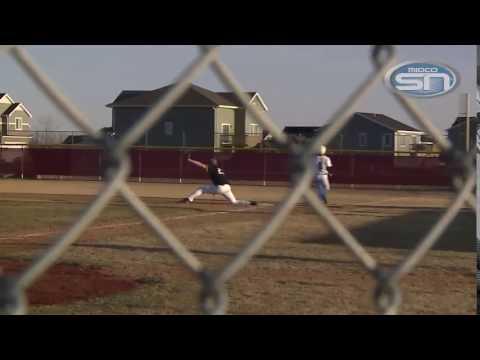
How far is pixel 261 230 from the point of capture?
145 centimetres

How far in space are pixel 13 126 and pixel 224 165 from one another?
10079mm

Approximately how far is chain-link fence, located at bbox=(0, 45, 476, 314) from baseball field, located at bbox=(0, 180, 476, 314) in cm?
164

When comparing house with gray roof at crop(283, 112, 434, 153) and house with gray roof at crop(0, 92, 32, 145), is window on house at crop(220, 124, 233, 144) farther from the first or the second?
house with gray roof at crop(0, 92, 32, 145)

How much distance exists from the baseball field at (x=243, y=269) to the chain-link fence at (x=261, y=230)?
64.4 inches

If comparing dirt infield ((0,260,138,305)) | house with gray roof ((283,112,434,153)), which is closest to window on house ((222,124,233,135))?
house with gray roof ((283,112,434,153))

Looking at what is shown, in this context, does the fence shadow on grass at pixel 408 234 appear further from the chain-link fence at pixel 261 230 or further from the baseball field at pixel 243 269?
the chain-link fence at pixel 261 230

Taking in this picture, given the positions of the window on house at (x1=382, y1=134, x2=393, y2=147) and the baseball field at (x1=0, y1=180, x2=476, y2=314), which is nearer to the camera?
the baseball field at (x1=0, y1=180, x2=476, y2=314)

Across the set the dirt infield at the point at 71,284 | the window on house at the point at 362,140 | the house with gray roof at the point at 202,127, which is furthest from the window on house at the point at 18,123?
the dirt infield at the point at 71,284

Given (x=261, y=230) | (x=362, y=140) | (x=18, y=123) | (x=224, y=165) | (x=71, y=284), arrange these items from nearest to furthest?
(x=261, y=230) < (x=71, y=284) < (x=362, y=140) < (x=224, y=165) < (x=18, y=123)

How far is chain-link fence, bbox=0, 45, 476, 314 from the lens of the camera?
1.18 meters

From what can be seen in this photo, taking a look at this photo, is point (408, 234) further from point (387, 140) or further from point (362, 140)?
point (362, 140)

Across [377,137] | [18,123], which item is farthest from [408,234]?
[18,123]

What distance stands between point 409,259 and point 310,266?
697cm

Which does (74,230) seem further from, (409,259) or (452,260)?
(452,260)
